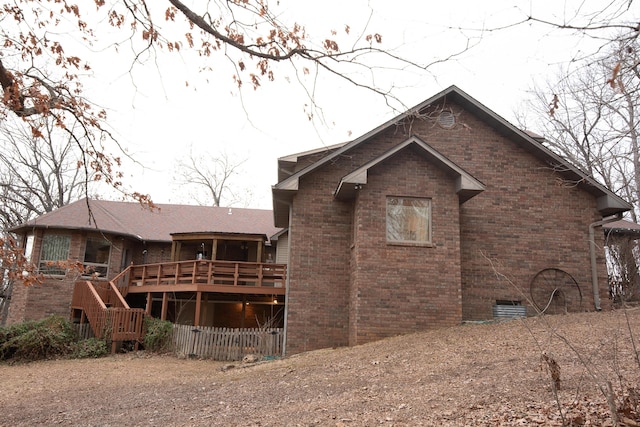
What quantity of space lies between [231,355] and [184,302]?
713cm

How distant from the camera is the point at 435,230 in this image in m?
14.1

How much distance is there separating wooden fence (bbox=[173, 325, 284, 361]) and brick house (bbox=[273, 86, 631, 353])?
1.20 meters

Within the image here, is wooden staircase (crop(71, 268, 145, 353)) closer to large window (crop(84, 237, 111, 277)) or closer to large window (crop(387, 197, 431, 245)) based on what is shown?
large window (crop(84, 237, 111, 277))

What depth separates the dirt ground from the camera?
643 centimetres

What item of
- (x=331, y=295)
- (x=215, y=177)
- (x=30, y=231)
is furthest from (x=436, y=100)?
(x=215, y=177)

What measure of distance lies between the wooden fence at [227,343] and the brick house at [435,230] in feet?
3.95

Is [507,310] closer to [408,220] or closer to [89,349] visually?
[408,220]

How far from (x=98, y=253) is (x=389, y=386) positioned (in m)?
19.0

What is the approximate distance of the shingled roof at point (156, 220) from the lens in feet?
75.9

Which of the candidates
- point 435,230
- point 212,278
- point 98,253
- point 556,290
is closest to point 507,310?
point 556,290

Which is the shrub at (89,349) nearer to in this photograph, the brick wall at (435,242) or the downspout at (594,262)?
the brick wall at (435,242)

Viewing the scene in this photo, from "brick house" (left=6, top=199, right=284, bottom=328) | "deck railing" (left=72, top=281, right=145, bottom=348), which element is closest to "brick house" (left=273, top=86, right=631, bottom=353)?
"brick house" (left=6, top=199, right=284, bottom=328)

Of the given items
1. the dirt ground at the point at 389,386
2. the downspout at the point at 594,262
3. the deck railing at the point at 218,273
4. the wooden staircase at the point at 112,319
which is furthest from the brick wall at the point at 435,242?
the wooden staircase at the point at 112,319

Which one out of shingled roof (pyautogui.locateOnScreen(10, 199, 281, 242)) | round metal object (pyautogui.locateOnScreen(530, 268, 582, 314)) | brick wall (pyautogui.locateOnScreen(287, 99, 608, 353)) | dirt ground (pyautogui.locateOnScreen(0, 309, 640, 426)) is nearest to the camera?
dirt ground (pyautogui.locateOnScreen(0, 309, 640, 426))
